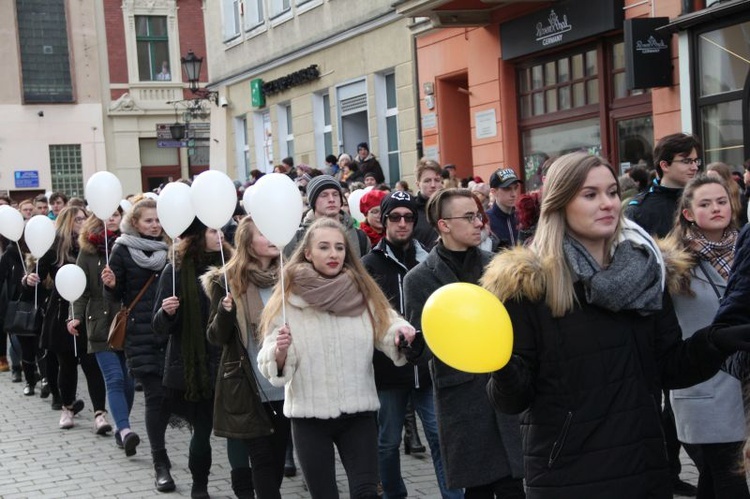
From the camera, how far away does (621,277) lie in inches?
143

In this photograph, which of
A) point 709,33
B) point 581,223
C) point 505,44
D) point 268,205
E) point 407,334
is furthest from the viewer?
point 505,44

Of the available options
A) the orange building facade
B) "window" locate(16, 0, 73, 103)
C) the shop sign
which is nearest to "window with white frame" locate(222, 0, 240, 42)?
the orange building facade

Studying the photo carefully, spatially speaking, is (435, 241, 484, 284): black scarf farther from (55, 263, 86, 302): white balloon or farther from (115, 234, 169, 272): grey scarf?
(55, 263, 86, 302): white balloon

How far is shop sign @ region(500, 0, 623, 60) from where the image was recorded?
49.8ft

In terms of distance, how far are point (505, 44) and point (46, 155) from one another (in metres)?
27.1

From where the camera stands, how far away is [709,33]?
13.6m

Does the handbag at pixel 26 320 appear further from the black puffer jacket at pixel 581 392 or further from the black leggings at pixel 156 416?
the black puffer jacket at pixel 581 392

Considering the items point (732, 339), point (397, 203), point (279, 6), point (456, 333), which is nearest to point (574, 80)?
point (397, 203)

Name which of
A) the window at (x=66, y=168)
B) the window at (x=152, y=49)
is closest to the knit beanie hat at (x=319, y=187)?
the window at (x=66, y=168)

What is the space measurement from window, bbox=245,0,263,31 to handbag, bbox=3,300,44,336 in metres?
18.0

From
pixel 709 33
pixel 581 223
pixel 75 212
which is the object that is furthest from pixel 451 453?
pixel 709 33

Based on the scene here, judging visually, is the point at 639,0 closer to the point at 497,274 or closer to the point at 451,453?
the point at 451,453

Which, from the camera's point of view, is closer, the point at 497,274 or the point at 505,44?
the point at 497,274

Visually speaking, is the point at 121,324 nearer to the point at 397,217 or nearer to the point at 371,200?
the point at 371,200
